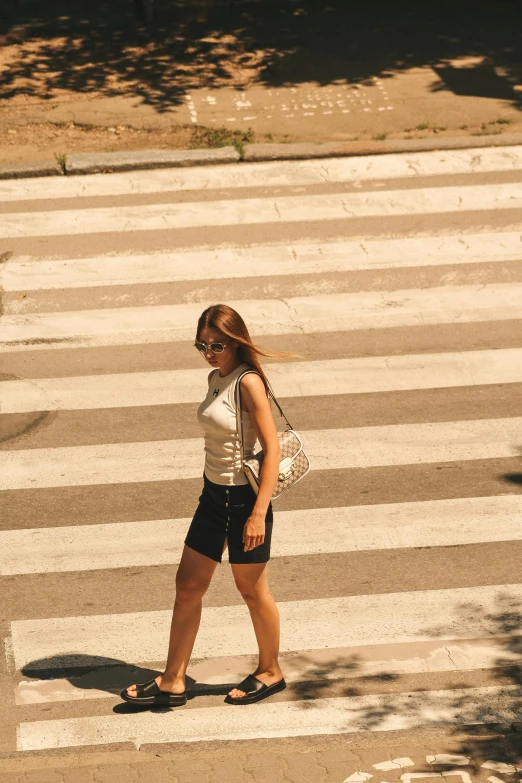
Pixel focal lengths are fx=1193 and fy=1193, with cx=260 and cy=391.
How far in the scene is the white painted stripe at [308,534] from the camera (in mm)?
7355

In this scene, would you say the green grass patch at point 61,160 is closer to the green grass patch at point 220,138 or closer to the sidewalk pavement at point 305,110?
the sidewalk pavement at point 305,110

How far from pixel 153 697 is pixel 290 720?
0.69m

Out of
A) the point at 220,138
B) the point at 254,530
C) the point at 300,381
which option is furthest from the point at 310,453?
the point at 220,138

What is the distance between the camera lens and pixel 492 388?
9.23m

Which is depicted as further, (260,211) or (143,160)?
(143,160)

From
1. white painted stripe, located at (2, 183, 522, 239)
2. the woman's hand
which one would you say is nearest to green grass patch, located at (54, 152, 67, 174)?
white painted stripe, located at (2, 183, 522, 239)

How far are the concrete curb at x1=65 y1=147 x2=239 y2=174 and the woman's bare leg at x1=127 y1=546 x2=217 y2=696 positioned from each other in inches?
311

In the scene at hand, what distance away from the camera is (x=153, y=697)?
5.96 metres

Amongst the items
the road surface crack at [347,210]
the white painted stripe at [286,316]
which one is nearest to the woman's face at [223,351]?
the white painted stripe at [286,316]

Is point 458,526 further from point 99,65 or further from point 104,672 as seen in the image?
point 99,65

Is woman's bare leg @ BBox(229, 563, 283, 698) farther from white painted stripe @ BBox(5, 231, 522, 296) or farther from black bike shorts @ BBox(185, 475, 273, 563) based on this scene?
white painted stripe @ BBox(5, 231, 522, 296)

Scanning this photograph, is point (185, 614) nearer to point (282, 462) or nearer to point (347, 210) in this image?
point (282, 462)

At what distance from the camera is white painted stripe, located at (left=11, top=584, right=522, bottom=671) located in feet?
21.4

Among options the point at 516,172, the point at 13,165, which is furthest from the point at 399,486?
the point at 13,165
